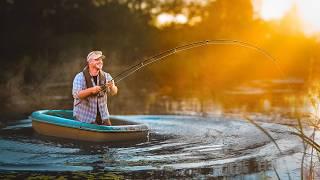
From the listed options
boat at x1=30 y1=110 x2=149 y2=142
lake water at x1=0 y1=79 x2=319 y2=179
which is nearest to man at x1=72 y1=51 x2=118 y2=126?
boat at x1=30 y1=110 x2=149 y2=142

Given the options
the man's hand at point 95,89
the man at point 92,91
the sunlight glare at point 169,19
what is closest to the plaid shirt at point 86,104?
the man at point 92,91

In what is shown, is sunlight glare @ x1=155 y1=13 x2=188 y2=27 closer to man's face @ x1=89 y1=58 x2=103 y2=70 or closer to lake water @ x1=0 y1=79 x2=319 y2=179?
lake water @ x1=0 y1=79 x2=319 y2=179

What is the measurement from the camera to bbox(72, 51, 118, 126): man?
9953 millimetres

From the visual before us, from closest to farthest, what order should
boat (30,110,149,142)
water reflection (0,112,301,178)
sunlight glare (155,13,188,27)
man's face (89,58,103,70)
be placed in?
water reflection (0,112,301,178) → boat (30,110,149,142) → man's face (89,58,103,70) → sunlight glare (155,13,188,27)

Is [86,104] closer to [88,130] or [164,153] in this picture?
[88,130]

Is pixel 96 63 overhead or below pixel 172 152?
overhead

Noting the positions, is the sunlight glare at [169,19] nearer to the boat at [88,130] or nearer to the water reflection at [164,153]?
the water reflection at [164,153]

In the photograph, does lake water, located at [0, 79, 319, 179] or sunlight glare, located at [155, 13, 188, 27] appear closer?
lake water, located at [0, 79, 319, 179]

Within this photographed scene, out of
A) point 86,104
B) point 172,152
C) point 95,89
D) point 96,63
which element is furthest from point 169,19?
point 172,152

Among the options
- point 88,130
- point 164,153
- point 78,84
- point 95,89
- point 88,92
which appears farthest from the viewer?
point 78,84

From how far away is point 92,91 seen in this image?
973 cm

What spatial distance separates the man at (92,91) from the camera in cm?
995

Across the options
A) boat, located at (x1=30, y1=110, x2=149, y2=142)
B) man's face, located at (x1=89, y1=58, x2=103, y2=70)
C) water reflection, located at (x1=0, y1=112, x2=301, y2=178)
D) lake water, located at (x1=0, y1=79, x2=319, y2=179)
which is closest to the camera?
lake water, located at (x1=0, y1=79, x2=319, y2=179)

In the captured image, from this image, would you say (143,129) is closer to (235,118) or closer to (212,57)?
(235,118)
